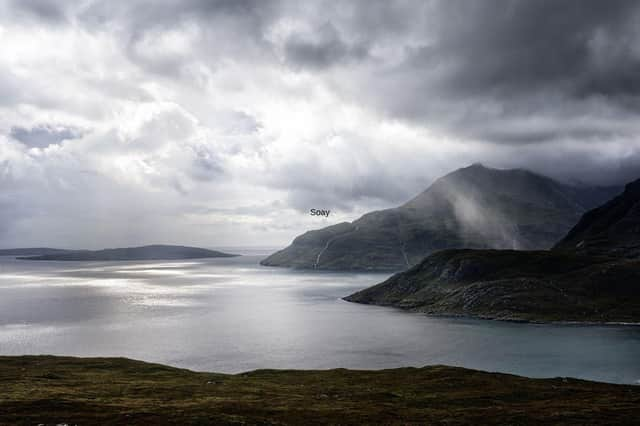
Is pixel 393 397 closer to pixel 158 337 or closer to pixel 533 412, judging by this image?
pixel 533 412

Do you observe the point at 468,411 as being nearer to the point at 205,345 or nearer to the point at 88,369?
the point at 88,369

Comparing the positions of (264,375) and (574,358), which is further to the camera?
(574,358)

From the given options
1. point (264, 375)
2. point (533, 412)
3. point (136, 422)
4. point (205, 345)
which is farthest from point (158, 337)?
point (533, 412)

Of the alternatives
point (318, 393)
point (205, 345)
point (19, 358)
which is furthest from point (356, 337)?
point (19, 358)

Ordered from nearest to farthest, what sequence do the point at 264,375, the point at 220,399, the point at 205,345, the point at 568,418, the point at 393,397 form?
the point at 568,418, the point at 220,399, the point at 393,397, the point at 264,375, the point at 205,345

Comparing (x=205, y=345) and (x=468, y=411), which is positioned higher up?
(x=468, y=411)

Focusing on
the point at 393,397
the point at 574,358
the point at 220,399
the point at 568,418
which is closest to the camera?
the point at 568,418
